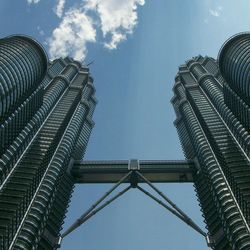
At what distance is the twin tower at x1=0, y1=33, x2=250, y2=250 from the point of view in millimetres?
89062

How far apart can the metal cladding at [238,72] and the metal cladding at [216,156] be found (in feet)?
21.6

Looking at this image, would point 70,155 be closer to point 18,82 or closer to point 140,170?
point 140,170

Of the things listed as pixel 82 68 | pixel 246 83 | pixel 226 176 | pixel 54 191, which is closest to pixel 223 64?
pixel 246 83

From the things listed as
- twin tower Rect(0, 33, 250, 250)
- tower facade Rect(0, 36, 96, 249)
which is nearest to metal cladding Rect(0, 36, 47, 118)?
tower facade Rect(0, 36, 96, 249)

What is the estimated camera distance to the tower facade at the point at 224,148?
295 ft

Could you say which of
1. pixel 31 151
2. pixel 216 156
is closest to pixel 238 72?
pixel 216 156

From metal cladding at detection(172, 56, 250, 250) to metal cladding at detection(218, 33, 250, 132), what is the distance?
657 cm

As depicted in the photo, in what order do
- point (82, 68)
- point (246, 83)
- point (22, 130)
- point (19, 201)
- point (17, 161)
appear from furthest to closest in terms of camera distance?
point (82, 68)
point (22, 130)
point (17, 161)
point (246, 83)
point (19, 201)

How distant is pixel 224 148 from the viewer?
371 feet

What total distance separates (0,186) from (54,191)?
42.8 feet

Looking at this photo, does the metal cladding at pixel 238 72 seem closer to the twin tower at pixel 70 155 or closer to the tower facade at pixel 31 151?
the twin tower at pixel 70 155

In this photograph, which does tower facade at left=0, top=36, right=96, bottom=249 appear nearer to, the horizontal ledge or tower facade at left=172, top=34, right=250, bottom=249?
the horizontal ledge

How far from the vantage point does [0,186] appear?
310ft

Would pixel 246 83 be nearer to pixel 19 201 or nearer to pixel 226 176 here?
pixel 226 176
